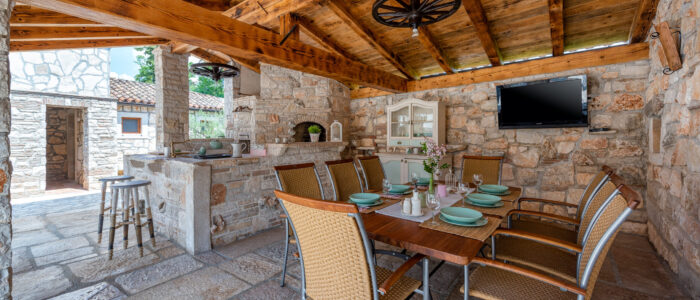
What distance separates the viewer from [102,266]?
2361mm

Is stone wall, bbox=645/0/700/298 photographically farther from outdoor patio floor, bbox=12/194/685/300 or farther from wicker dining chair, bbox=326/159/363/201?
wicker dining chair, bbox=326/159/363/201

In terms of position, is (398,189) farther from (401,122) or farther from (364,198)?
(401,122)

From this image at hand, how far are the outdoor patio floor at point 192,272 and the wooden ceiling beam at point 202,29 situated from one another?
1.89 metres

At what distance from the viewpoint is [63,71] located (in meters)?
5.73

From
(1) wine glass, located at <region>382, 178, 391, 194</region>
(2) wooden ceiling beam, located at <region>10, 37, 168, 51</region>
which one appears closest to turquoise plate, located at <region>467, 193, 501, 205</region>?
(1) wine glass, located at <region>382, 178, 391, 194</region>

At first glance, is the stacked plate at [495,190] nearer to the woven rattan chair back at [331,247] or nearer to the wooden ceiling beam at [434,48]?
the woven rattan chair back at [331,247]

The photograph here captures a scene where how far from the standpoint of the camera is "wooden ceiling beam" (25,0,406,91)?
6.01ft

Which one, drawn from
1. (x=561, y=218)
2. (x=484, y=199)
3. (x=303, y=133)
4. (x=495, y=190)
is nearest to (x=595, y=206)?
(x=561, y=218)

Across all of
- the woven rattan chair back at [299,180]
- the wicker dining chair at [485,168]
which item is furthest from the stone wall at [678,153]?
the woven rattan chair back at [299,180]

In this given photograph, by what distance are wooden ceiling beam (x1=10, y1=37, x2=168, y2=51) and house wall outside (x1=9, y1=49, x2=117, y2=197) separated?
236 centimetres

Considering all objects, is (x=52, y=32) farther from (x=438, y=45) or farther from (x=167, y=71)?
(x=438, y=45)

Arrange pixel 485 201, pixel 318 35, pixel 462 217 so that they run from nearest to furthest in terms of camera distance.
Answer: pixel 462 217
pixel 485 201
pixel 318 35

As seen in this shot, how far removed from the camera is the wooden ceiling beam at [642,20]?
2566 millimetres

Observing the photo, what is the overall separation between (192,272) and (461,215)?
2.10m
